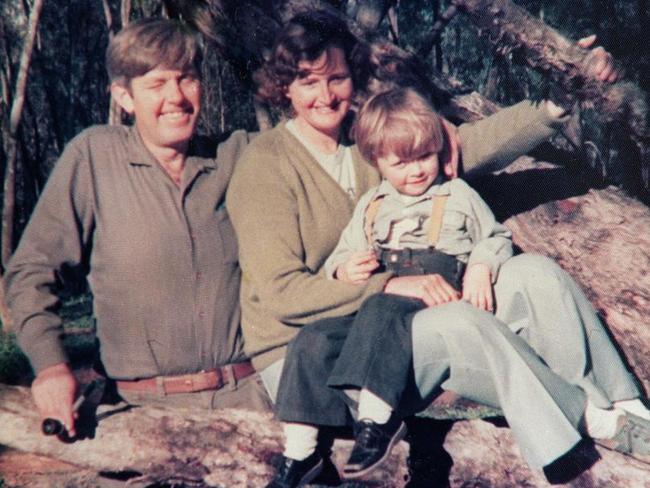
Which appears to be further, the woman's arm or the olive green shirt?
the olive green shirt

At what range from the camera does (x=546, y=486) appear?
2809mm

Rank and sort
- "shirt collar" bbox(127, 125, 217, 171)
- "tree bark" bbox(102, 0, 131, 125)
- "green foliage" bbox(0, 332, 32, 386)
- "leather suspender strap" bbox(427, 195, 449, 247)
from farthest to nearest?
"green foliage" bbox(0, 332, 32, 386) < "tree bark" bbox(102, 0, 131, 125) < "shirt collar" bbox(127, 125, 217, 171) < "leather suspender strap" bbox(427, 195, 449, 247)

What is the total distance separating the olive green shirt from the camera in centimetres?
329

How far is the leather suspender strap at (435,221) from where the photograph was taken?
306cm

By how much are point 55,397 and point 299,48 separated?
1.89 metres

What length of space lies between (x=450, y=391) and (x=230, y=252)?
123cm

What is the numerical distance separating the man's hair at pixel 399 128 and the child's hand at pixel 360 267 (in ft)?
1.60

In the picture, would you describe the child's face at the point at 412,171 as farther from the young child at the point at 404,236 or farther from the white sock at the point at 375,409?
the white sock at the point at 375,409

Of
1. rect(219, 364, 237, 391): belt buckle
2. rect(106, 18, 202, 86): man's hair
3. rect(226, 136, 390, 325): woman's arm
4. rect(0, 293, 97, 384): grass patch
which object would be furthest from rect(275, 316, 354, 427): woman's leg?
rect(0, 293, 97, 384): grass patch

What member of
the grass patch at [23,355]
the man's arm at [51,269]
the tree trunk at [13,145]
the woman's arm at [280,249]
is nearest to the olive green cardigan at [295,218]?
the woman's arm at [280,249]

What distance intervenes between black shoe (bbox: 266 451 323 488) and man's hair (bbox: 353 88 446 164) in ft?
4.43

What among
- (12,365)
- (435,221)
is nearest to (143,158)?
(435,221)

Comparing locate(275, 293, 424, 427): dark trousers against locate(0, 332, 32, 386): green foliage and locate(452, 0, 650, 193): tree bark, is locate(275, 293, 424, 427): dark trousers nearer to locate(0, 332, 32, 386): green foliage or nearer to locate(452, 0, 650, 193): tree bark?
locate(452, 0, 650, 193): tree bark

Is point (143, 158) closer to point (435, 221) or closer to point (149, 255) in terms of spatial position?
point (149, 255)
